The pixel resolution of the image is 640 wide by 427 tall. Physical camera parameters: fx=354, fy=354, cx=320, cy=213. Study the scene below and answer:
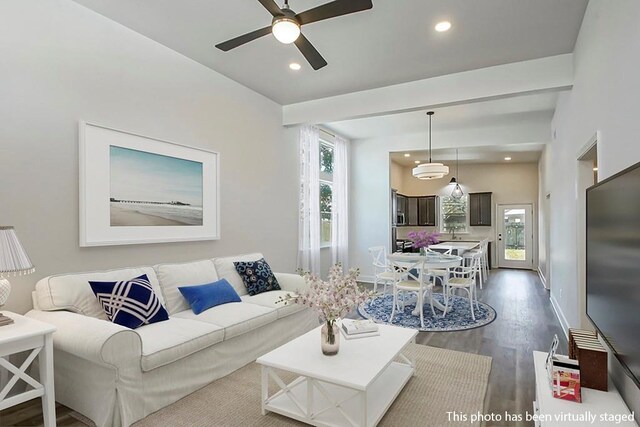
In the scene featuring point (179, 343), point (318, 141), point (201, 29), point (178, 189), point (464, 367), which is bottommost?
point (464, 367)

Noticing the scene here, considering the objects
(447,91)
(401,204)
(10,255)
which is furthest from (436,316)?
(401,204)

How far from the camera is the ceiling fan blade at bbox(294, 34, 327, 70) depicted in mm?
2657

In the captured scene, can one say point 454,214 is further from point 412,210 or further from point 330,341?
point 330,341

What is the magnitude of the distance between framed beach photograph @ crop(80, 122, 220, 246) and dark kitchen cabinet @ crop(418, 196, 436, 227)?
7.72m

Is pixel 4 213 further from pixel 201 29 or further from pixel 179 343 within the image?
pixel 201 29

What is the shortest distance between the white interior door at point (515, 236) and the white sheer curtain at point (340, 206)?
525cm

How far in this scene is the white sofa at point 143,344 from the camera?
7.32 feet

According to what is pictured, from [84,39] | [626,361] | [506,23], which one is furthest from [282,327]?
[506,23]

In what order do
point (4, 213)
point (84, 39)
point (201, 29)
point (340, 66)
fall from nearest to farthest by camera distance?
point (4, 213) → point (84, 39) → point (201, 29) → point (340, 66)

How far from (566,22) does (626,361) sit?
9.69ft

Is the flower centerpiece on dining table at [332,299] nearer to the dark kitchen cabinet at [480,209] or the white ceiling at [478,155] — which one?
the white ceiling at [478,155]

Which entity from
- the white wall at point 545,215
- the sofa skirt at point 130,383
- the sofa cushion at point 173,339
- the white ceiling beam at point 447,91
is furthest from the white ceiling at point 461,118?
the sofa skirt at point 130,383

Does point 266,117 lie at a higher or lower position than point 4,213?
higher

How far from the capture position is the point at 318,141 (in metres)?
6.47
